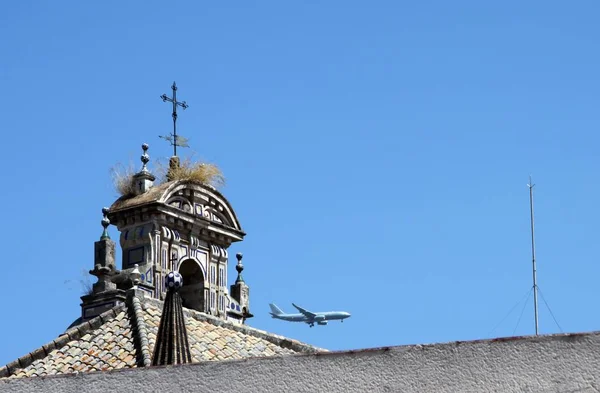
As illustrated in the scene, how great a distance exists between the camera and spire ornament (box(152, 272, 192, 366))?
1816 centimetres

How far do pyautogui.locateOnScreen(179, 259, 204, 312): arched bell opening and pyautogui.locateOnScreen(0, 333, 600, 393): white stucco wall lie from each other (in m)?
15.1

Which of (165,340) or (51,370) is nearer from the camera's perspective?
(165,340)

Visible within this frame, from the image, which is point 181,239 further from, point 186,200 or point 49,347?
point 49,347

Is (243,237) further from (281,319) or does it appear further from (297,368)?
(281,319)

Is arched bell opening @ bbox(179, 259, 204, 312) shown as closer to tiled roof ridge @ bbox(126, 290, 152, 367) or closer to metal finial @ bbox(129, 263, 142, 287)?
metal finial @ bbox(129, 263, 142, 287)

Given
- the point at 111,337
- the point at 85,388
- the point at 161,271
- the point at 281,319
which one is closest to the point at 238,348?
the point at 111,337

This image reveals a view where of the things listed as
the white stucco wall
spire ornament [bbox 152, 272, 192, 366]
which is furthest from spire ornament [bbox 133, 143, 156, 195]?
the white stucco wall

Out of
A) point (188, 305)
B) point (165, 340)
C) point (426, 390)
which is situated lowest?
point (426, 390)

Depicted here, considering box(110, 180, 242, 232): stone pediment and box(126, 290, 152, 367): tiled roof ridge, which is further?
box(110, 180, 242, 232): stone pediment

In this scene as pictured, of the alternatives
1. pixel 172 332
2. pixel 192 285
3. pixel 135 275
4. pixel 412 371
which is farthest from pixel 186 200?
pixel 412 371

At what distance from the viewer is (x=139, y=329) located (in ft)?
72.5

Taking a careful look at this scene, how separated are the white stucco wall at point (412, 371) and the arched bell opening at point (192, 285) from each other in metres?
15.1

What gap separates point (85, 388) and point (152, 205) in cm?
1486

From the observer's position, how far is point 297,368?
11391 millimetres
